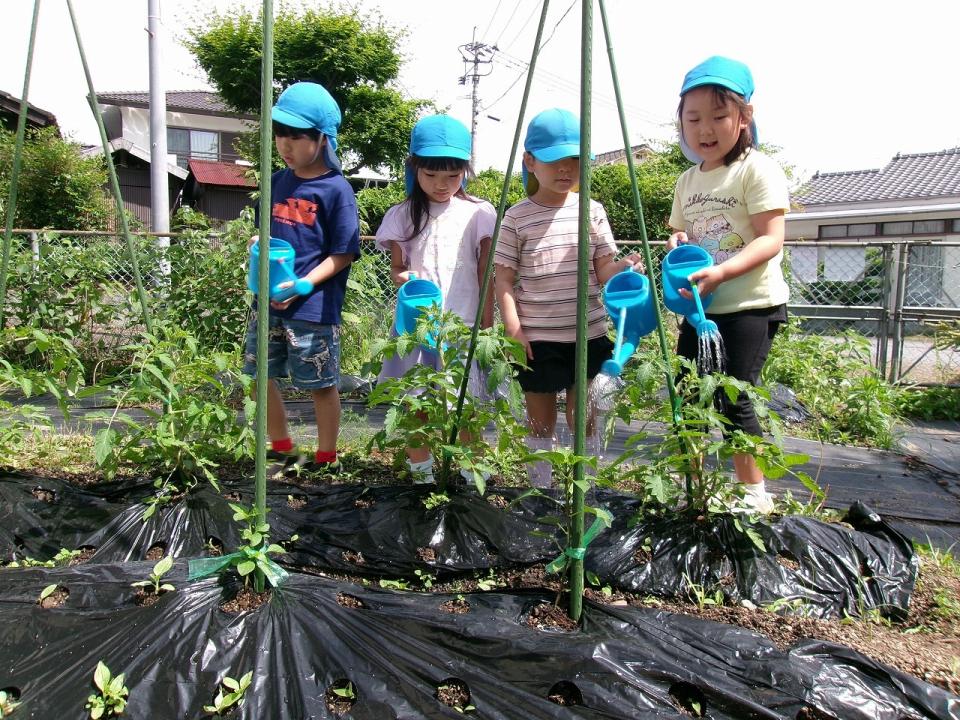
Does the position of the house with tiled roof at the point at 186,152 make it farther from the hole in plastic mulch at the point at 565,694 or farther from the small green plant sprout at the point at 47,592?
the hole in plastic mulch at the point at 565,694

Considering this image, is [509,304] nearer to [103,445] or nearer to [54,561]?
[103,445]

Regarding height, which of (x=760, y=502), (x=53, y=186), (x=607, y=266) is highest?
(x=53, y=186)

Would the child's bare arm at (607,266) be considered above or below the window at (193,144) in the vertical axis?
below

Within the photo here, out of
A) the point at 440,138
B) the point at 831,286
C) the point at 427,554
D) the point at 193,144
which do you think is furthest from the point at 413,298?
the point at 193,144

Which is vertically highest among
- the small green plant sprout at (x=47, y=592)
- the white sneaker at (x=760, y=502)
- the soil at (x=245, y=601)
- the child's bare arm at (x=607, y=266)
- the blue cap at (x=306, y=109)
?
the blue cap at (x=306, y=109)

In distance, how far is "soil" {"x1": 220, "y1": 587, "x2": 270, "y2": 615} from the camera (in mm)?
1471

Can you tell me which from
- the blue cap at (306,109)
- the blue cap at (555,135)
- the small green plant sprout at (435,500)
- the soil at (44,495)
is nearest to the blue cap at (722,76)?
the blue cap at (555,135)

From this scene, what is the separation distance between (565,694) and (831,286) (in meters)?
5.13

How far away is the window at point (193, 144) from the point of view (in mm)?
27812

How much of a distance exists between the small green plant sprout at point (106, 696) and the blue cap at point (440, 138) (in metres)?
1.72

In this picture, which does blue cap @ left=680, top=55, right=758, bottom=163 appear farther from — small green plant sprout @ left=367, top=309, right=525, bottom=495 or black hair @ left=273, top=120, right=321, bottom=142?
black hair @ left=273, top=120, right=321, bottom=142

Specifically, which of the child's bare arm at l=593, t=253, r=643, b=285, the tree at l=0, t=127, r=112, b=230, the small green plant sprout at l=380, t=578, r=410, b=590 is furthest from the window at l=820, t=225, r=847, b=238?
the small green plant sprout at l=380, t=578, r=410, b=590

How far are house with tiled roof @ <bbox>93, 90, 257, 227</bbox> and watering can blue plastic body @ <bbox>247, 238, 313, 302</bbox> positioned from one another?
71.6 feet

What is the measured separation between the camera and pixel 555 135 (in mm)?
2168
